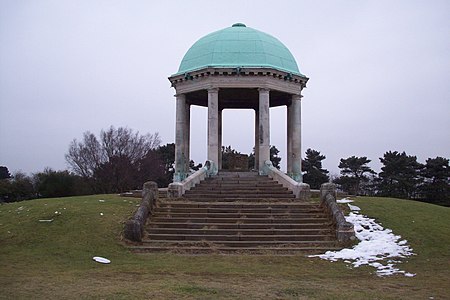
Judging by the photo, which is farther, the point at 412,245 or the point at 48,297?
the point at 412,245

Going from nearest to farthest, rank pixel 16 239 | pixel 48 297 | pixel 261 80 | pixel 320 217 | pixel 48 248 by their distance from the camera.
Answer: pixel 48 297, pixel 48 248, pixel 16 239, pixel 320 217, pixel 261 80

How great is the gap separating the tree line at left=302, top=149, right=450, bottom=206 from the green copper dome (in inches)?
966

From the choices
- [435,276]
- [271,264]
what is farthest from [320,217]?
[435,276]

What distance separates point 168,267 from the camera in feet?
39.0

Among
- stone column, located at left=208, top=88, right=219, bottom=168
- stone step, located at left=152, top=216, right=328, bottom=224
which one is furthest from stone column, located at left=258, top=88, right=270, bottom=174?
stone step, located at left=152, top=216, right=328, bottom=224

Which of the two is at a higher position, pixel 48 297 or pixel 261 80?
pixel 261 80

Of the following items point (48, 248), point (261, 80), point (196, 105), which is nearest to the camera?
point (48, 248)

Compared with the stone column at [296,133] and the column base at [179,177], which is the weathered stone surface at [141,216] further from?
the stone column at [296,133]

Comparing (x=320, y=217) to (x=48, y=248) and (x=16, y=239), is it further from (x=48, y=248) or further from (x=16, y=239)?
(x=16, y=239)

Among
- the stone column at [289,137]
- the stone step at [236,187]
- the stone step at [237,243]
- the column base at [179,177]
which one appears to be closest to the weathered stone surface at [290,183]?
the stone step at [236,187]

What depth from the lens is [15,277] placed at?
33.4 ft

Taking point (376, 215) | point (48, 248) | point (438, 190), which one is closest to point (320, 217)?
point (376, 215)

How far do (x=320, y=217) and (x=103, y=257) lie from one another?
782 centimetres

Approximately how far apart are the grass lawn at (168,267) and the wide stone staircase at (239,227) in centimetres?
109
